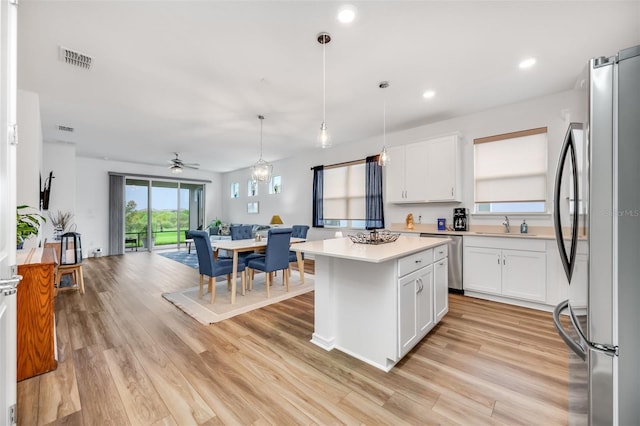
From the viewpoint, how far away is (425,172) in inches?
173

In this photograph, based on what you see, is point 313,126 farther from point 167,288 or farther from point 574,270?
point 574,270

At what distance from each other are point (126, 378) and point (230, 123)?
3.81 meters

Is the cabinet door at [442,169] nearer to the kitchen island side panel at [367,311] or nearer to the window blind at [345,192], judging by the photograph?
the window blind at [345,192]

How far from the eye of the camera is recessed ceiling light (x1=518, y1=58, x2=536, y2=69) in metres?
2.71

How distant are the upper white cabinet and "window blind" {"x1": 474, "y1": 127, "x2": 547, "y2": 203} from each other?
35 cm

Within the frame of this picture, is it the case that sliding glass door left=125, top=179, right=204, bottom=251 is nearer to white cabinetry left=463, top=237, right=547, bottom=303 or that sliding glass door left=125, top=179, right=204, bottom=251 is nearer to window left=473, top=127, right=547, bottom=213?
white cabinetry left=463, top=237, right=547, bottom=303

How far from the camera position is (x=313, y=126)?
476cm

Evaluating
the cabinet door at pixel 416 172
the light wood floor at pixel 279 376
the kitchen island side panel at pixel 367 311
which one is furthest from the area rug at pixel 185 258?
the cabinet door at pixel 416 172

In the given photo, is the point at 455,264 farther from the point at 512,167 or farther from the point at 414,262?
the point at 414,262

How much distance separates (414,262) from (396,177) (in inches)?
110

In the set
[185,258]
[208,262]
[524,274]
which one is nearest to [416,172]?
[524,274]

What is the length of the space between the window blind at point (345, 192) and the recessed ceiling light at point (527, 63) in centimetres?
313

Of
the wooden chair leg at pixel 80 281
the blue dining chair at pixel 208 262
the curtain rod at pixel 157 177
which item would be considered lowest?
the wooden chair leg at pixel 80 281

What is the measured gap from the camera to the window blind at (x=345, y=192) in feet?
18.8
